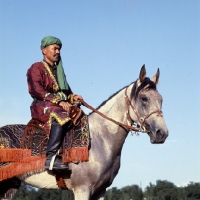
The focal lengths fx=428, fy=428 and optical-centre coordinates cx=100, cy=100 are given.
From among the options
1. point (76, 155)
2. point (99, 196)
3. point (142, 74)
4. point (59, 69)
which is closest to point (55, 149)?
point (76, 155)

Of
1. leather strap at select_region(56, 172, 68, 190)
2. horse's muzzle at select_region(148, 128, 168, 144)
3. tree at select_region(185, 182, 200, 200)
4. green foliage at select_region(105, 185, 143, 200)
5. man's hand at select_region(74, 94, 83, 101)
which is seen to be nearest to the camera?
horse's muzzle at select_region(148, 128, 168, 144)

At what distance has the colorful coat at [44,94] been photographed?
8.77 meters

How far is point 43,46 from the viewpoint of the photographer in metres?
9.23

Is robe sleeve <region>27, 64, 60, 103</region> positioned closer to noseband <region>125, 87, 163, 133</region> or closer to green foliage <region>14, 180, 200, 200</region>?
noseband <region>125, 87, 163, 133</region>

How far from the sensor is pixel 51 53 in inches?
363

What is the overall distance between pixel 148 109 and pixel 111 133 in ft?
3.25

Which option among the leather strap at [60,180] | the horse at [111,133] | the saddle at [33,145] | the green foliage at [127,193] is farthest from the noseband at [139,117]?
the green foliage at [127,193]

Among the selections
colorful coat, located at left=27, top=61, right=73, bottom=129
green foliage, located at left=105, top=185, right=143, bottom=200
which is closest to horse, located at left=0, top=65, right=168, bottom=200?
colorful coat, located at left=27, top=61, right=73, bottom=129

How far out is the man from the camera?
8.41 m

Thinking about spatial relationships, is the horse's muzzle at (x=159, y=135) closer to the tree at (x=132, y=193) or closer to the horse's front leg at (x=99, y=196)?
the horse's front leg at (x=99, y=196)

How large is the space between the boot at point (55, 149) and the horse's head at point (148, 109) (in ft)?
4.89

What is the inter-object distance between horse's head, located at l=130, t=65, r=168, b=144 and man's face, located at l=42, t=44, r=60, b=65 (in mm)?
1913

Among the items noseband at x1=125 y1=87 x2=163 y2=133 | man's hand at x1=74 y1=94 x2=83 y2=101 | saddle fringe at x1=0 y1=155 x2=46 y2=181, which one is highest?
man's hand at x1=74 y1=94 x2=83 y2=101

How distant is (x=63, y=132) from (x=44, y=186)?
4.24 ft
